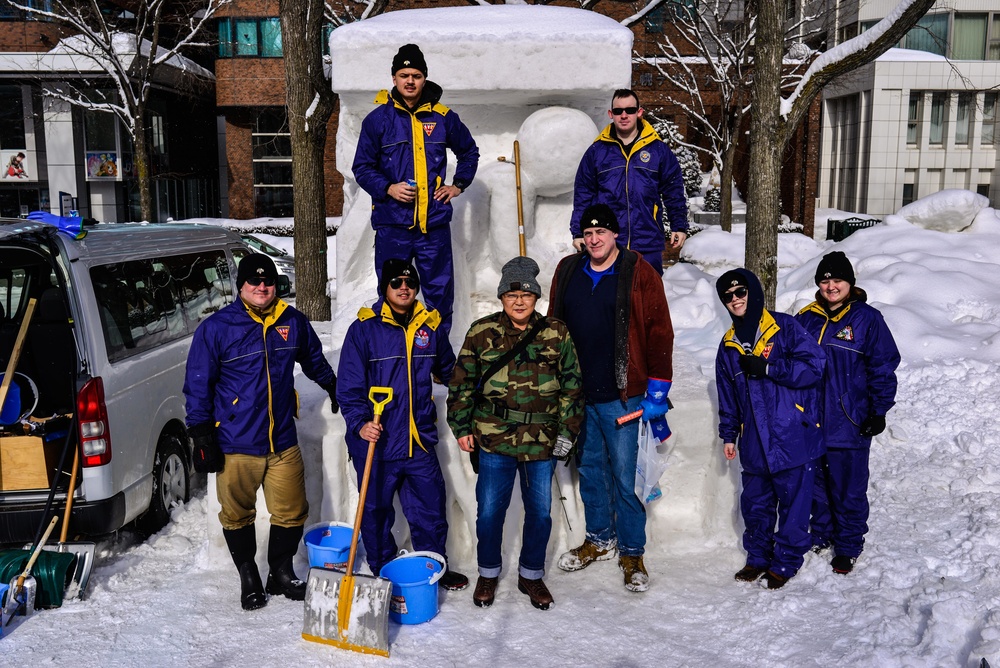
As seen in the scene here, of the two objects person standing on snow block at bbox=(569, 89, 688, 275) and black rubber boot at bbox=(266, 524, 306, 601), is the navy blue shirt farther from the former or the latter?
black rubber boot at bbox=(266, 524, 306, 601)

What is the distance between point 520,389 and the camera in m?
4.04

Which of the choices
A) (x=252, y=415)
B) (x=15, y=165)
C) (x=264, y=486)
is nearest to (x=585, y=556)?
(x=264, y=486)

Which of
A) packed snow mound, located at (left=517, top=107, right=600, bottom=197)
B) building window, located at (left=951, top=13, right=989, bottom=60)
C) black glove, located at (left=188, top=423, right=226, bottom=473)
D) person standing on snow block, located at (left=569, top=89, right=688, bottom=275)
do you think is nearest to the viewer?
black glove, located at (left=188, top=423, right=226, bottom=473)

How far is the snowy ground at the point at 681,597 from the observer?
3.71 meters

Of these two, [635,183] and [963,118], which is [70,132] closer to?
[635,183]

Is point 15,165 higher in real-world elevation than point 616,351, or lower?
higher

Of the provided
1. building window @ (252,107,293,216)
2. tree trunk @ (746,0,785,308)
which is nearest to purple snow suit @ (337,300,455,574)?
tree trunk @ (746,0,785,308)

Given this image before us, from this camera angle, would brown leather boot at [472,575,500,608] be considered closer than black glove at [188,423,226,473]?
No

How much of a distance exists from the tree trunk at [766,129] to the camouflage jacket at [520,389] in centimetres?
441

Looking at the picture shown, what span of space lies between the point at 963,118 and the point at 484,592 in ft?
105

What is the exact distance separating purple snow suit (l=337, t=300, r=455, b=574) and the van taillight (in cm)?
136

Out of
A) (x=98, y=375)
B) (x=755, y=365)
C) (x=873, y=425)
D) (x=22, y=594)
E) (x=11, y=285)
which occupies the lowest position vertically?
(x=22, y=594)

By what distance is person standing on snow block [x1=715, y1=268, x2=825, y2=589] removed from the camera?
415cm

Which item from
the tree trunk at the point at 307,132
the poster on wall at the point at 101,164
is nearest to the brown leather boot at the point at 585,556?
the tree trunk at the point at 307,132
